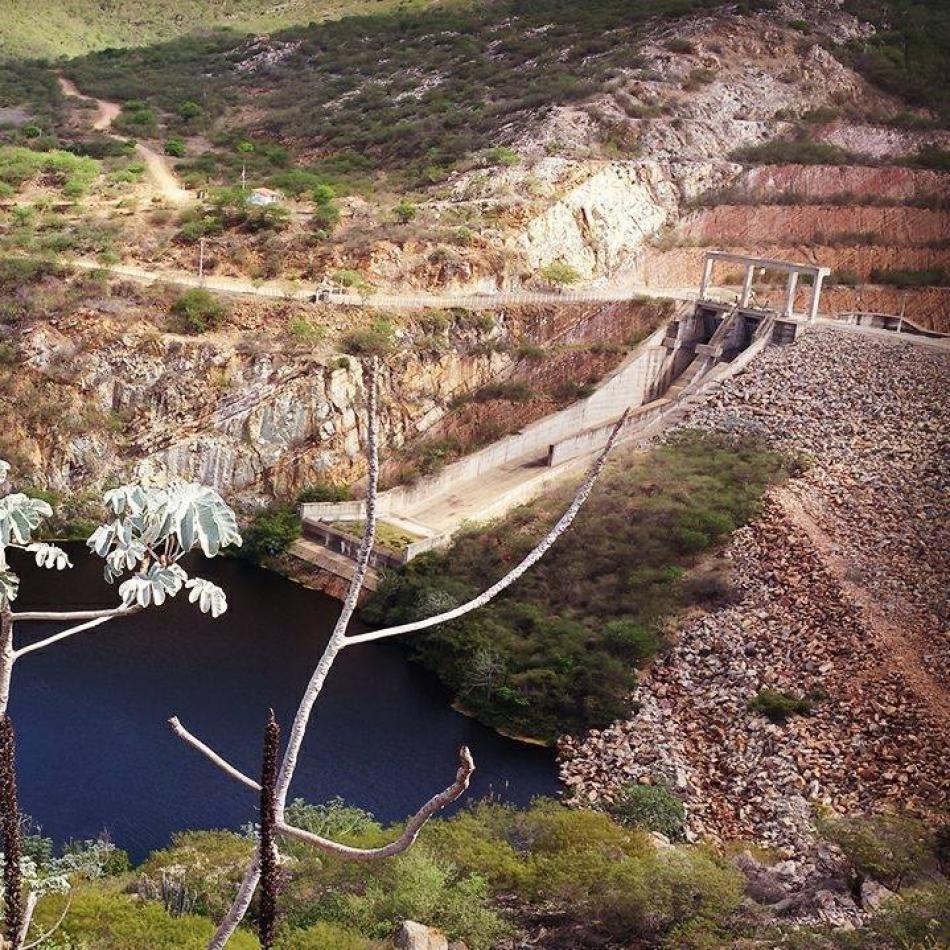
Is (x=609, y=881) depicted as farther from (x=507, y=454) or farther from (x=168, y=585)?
(x=507, y=454)

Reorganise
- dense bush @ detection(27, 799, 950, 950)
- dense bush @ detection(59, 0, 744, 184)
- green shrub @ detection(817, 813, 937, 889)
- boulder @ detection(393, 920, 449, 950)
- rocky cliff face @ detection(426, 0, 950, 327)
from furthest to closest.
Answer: dense bush @ detection(59, 0, 744, 184) < rocky cliff face @ detection(426, 0, 950, 327) < green shrub @ detection(817, 813, 937, 889) < dense bush @ detection(27, 799, 950, 950) < boulder @ detection(393, 920, 449, 950)

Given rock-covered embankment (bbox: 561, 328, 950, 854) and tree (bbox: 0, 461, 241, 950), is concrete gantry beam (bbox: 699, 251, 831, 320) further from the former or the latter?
tree (bbox: 0, 461, 241, 950)

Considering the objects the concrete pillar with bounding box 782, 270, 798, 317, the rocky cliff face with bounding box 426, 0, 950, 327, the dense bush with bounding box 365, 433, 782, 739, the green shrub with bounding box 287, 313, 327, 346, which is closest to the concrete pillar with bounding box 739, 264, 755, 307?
the concrete pillar with bounding box 782, 270, 798, 317

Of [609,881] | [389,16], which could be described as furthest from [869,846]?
[389,16]

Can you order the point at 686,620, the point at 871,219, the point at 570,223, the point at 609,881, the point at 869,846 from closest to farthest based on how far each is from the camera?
the point at 609,881 → the point at 869,846 → the point at 686,620 → the point at 570,223 → the point at 871,219

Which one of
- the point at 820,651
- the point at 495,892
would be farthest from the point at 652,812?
the point at 820,651

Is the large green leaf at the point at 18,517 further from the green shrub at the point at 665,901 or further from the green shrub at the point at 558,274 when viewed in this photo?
the green shrub at the point at 558,274
